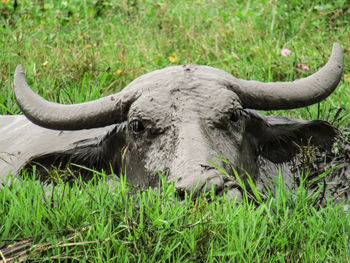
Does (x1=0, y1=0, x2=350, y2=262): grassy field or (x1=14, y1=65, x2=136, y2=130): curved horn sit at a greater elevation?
(x1=14, y1=65, x2=136, y2=130): curved horn

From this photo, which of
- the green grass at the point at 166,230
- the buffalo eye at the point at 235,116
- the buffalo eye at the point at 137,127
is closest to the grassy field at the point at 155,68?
the green grass at the point at 166,230

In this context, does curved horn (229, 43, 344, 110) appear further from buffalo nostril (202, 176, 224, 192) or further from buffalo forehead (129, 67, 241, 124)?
buffalo nostril (202, 176, 224, 192)

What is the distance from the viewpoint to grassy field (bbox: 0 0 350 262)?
3.13m

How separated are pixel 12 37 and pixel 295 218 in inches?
212

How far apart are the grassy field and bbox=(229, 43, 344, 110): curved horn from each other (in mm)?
636

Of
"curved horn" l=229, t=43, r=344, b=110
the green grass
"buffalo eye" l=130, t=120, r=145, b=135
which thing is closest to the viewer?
the green grass

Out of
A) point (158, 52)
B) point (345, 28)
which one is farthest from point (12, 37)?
point (345, 28)

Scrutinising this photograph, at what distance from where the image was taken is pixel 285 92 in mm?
4691

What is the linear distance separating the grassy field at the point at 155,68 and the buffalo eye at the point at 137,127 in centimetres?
62

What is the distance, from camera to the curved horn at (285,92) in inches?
184

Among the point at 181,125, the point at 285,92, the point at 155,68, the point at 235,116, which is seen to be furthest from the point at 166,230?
the point at 155,68

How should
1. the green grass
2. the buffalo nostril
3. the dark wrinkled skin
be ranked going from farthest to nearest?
1. the dark wrinkled skin
2. the buffalo nostril
3. the green grass

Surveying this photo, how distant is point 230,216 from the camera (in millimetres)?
3318

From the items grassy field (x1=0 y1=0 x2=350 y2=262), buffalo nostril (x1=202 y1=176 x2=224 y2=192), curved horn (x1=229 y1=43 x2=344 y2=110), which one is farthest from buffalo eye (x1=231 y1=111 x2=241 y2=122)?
buffalo nostril (x1=202 y1=176 x2=224 y2=192)
